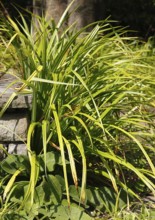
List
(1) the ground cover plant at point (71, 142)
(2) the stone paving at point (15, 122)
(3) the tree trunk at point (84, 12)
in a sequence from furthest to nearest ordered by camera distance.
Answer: (3) the tree trunk at point (84, 12) → (2) the stone paving at point (15, 122) → (1) the ground cover plant at point (71, 142)

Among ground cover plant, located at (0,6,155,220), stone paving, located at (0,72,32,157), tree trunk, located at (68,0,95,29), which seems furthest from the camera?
tree trunk, located at (68,0,95,29)

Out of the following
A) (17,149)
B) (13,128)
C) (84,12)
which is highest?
(84,12)

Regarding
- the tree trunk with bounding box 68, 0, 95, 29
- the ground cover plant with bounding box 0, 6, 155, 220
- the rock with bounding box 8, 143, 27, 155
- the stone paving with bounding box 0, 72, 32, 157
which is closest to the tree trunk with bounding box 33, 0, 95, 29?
the tree trunk with bounding box 68, 0, 95, 29

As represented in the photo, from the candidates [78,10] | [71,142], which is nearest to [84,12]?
[78,10]

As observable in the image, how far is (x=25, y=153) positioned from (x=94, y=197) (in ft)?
1.68

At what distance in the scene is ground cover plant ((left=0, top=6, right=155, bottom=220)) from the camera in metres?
2.83

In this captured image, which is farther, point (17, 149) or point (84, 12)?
point (84, 12)

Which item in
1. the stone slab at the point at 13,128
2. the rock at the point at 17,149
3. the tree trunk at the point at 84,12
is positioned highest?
the tree trunk at the point at 84,12

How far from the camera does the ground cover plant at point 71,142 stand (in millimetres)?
2830

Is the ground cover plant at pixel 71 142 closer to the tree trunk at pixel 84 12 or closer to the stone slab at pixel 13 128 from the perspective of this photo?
the stone slab at pixel 13 128

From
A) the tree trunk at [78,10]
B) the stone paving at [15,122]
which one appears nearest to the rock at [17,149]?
the stone paving at [15,122]

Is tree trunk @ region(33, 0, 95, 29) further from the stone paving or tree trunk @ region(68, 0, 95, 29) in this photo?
the stone paving

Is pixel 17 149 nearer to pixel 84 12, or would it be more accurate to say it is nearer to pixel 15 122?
pixel 15 122

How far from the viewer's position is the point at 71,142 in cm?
310
